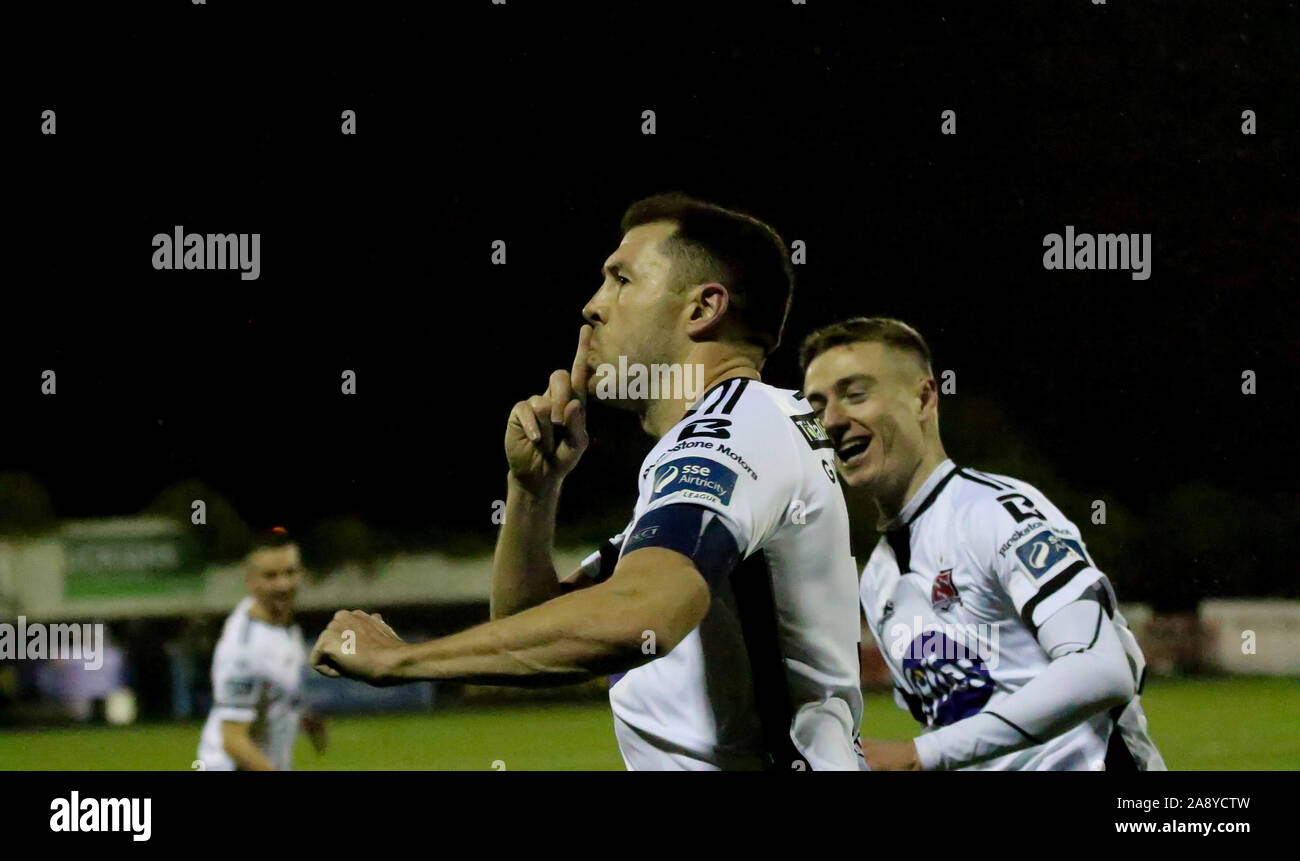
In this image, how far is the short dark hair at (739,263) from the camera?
9.69 feet

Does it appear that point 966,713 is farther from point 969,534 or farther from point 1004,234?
point 1004,234

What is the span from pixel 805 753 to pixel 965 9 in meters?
6.42

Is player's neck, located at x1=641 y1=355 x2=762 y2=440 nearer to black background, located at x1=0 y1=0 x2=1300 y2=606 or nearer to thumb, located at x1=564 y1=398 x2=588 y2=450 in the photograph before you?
thumb, located at x1=564 y1=398 x2=588 y2=450

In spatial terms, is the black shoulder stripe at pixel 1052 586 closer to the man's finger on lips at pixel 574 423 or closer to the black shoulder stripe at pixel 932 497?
A: the black shoulder stripe at pixel 932 497

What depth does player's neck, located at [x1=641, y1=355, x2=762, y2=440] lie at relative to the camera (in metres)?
2.85

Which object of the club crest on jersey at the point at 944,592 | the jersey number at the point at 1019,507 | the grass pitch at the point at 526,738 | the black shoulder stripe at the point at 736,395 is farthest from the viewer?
the grass pitch at the point at 526,738

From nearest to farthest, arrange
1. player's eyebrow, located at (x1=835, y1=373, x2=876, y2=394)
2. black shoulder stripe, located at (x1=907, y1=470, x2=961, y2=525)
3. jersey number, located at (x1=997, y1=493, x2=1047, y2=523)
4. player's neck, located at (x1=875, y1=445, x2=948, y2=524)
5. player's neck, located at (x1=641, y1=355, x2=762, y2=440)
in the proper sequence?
player's neck, located at (x1=641, y1=355, x2=762, y2=440)
jersey number, located at (x1=997, y1=493, x2=1047, y2=523)
black shoulder stripe, located at (x1=907, y1=470, x2=961, y2=525)
player's neck, located at (x1=875, y1=445, x2=948, y2=524)
player's eyebrow, located at (x1=835, y1=373, x2=876, y2=394)

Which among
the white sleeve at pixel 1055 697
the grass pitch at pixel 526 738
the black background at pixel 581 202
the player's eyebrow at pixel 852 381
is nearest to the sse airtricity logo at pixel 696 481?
the white sleeve at pixel 1055 697

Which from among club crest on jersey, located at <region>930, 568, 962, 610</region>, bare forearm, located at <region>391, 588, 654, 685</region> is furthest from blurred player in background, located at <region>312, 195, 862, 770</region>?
club crest on jersey, located at <region>930, 568, 962, 610</region>

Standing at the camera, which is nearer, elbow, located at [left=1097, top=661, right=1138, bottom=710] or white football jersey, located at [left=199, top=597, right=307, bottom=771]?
elbow, located at [left=1097, top=661, right=1138, bottom=710]

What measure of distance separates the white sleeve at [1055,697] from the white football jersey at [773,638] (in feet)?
3.69

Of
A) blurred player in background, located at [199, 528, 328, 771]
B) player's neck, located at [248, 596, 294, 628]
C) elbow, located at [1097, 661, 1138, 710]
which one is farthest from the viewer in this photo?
player's neck, located at [248, 596, 294, 628]

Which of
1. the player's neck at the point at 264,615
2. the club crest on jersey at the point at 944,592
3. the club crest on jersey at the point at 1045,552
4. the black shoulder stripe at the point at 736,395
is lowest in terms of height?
the player's neck at the point at 264,615

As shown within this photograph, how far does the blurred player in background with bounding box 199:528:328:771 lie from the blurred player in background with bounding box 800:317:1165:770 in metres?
3.46
